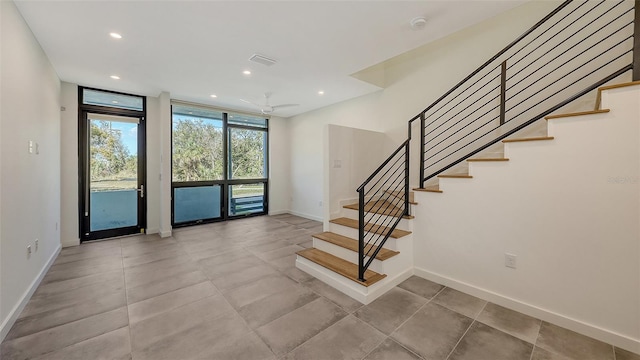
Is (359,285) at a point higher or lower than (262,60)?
lower

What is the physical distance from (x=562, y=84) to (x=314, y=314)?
12.1ft

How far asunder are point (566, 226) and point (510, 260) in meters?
0.55

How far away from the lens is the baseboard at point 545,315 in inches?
73.2

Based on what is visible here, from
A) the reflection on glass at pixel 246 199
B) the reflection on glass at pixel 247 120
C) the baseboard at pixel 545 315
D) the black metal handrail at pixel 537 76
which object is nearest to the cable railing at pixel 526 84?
the black metal handrail at pixel 537 76

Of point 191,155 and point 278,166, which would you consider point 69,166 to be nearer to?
→ point 191,155

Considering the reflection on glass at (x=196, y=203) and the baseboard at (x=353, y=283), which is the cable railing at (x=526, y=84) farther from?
the reflection on glass at (x=196, y=203)

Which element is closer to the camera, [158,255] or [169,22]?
[169,22]

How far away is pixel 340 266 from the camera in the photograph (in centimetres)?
287

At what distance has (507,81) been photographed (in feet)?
10.3

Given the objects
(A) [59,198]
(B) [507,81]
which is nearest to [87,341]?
(A) [59,198]

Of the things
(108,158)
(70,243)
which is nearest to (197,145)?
(108,158)

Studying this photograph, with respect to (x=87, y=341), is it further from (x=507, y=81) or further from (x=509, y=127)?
(x=507, y=81)

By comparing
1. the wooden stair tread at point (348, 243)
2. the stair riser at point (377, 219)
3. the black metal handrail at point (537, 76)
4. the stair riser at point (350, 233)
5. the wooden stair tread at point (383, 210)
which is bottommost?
the wooden stair tread at point (348, 243)

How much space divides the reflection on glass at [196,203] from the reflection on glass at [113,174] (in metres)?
0.78
